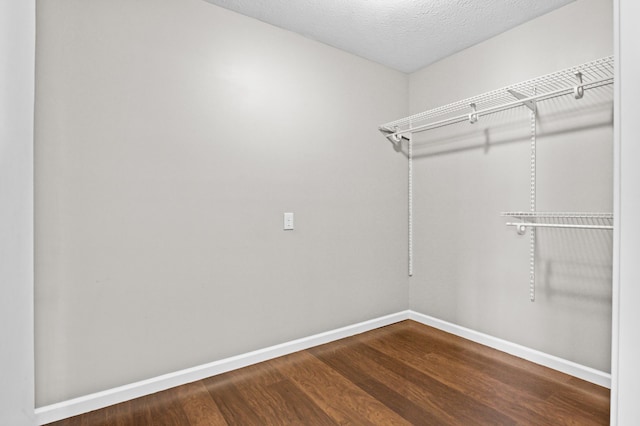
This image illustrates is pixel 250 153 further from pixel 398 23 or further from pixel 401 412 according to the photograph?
pixel 401 412

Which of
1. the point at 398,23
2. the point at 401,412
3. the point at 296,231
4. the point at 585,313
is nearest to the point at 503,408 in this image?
the point at 401,412

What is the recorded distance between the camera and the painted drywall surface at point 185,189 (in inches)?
60.2

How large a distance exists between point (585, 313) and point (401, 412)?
126cm

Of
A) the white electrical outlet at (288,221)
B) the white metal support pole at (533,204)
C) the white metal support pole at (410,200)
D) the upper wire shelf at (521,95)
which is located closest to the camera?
the upper wire shelf at (521,95)

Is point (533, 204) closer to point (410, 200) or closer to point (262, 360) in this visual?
point (410, 200)

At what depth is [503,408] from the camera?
1581mm

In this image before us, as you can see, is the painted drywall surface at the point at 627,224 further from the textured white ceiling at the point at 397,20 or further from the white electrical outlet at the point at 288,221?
the white electrical outlet at the point at 288,221

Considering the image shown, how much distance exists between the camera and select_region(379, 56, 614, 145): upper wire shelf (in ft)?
5.45

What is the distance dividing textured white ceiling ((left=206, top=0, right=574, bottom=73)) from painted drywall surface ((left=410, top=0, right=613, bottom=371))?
0.53ft

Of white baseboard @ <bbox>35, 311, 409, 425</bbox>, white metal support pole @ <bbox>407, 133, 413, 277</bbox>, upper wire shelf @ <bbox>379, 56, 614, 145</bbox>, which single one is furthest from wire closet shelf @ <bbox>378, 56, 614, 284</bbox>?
white baseboard @ <bbox>35, 311, 409, 425</bbox>

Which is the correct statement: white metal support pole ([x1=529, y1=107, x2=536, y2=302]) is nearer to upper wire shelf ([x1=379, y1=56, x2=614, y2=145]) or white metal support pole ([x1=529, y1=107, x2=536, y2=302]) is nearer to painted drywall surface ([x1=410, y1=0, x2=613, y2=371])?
painted drywall surface ([x1=410, y1=0, x2=613, y2=371])

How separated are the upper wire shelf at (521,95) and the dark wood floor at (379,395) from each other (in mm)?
1597

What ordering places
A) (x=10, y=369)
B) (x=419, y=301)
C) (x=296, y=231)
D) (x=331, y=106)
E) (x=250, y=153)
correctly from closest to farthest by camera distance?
(x=10, y=369) → (x=250, y=153) → (x=296, y=231) → (x=331, y=106) → (x=419, y=301)

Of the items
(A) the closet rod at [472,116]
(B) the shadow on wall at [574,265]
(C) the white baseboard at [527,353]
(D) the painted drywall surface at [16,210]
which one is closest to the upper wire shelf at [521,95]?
(A) the closet rod at [472,116]
